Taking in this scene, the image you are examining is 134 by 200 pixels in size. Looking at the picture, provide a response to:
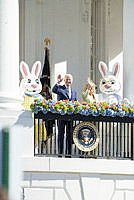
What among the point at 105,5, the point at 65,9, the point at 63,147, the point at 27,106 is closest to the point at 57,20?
the point at 65,9

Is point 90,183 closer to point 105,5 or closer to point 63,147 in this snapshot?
point 63,147

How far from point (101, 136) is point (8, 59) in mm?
2707

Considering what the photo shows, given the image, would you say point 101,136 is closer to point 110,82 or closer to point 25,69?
point 110,82

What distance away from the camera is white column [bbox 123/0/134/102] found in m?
13.8

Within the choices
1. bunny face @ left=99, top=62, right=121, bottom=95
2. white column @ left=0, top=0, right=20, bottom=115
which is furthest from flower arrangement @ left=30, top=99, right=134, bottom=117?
bunny face @ left=99, top=62, right=121, bottom=95

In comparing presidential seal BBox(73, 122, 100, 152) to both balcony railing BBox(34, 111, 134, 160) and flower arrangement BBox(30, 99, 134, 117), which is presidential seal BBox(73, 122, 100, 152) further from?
flower arrangement BBox(30, 99, 134, 117)

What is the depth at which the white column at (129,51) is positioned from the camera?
13.8 meters

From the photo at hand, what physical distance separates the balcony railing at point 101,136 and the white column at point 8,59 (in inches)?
28.5

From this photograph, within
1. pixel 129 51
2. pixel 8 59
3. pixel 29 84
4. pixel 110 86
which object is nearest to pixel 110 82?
pixel 110 86

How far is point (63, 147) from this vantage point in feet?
39.5

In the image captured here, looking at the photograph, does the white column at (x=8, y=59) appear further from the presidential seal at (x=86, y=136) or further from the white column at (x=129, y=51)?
the white column at (x=129, y=51)

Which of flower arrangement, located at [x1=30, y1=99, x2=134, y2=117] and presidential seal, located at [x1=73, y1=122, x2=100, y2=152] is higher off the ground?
flower arrangement, located at [x1=30, y1=99, x2=134, y2=117]

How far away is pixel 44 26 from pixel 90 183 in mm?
7684

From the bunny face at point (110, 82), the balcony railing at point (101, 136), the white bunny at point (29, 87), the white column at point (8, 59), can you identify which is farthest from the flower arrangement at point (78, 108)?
the bunny face at point (110, 82)
